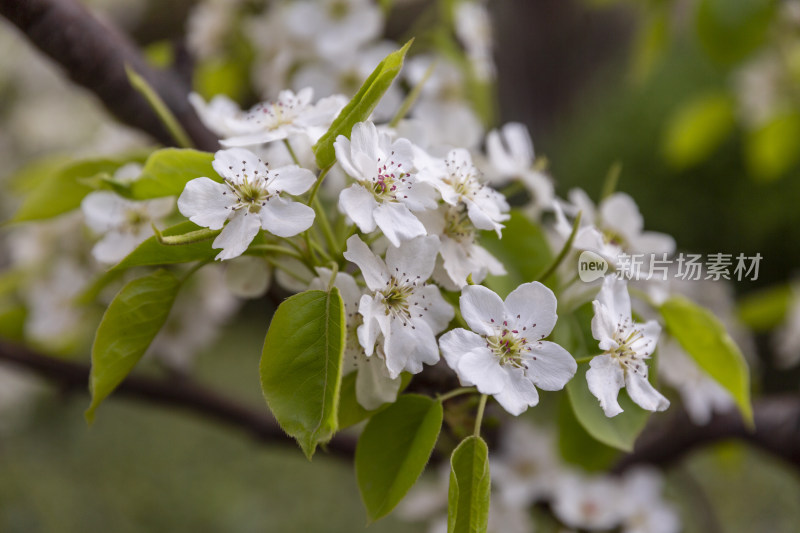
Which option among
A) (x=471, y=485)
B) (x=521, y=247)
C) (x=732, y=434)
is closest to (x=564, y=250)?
(x=521, y=247)

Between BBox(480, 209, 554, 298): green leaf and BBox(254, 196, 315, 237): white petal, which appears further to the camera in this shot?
BBox(480, 209, 554, 298): green leaf

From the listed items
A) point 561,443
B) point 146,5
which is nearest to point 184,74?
point 561,443

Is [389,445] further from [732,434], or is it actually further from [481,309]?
[732,434]

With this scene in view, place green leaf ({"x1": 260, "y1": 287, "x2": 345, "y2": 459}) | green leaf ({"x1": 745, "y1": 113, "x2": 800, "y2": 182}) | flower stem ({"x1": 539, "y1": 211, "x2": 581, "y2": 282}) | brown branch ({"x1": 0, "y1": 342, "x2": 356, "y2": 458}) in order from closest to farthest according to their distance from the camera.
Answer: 1. green leaf ({"x1": 260, "y1": 287, "x2": 345, "y2": 459})
2. flower stem ({"x1": 539, "y1": 211, "x2": 581, "y2": 282})
3. brown branch ({"x1": 0, "y1": 342, "x2": 356, "y2": 458})
4. green leaf ({"x1": 745, "y1": 113, "x2": 800, "y2": 182})

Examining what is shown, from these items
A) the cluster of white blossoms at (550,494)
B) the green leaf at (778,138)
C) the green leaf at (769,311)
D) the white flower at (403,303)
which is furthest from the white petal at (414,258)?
the green leaf at (778,138)

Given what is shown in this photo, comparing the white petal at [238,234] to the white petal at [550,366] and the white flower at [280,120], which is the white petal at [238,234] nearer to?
the white flower at [280,120]

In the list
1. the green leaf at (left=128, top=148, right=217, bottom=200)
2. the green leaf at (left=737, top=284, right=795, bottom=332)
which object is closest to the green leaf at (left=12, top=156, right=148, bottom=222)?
the green leaf at (left=128, top=148, right=217, bottom=200)

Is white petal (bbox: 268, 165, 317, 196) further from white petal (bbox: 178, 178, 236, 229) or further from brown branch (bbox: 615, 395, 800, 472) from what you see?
brown branch (bbox: 615, 395, 800, 472)
